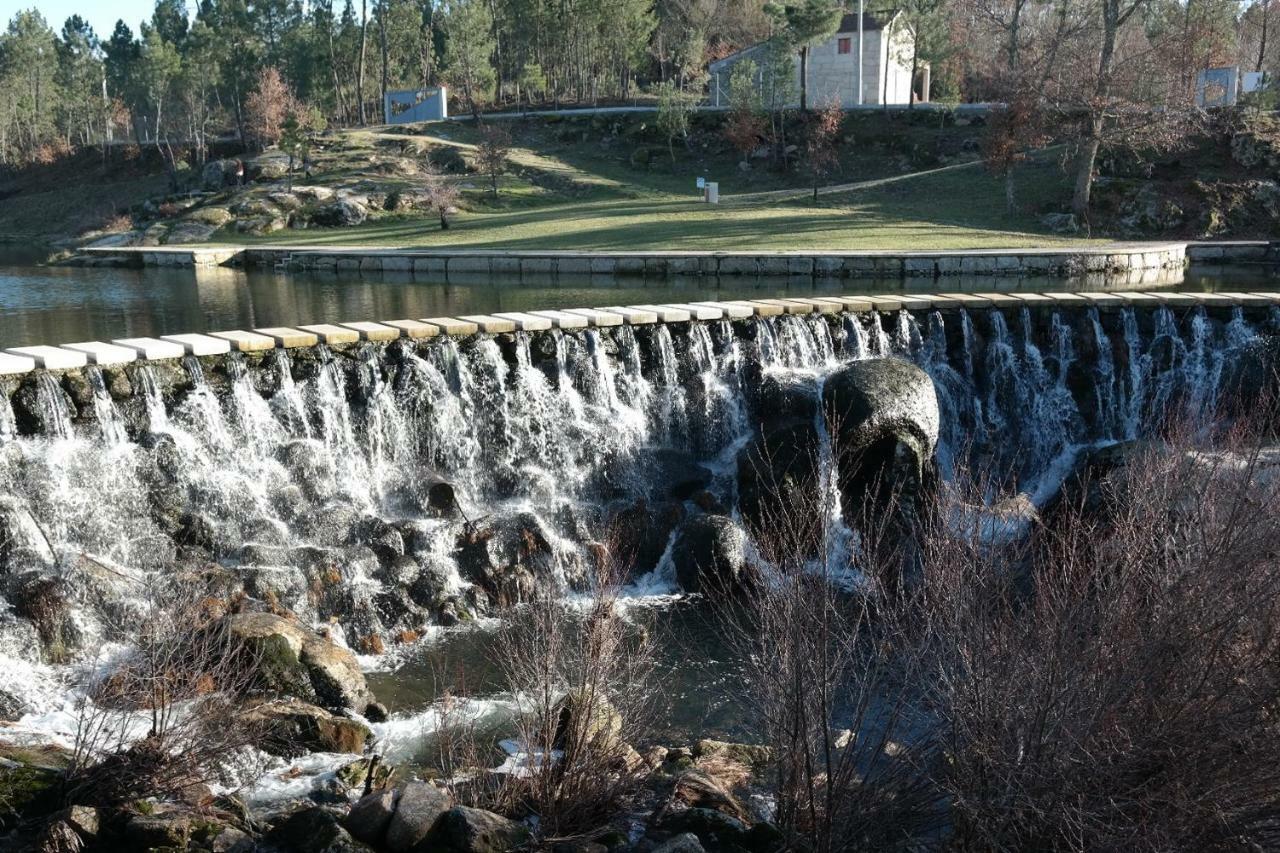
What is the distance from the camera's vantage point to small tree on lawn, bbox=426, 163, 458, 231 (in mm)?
38594

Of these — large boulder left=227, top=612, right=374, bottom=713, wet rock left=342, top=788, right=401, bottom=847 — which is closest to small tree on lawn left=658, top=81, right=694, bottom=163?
large boulder left=227, top=612, right=374, bottom=713

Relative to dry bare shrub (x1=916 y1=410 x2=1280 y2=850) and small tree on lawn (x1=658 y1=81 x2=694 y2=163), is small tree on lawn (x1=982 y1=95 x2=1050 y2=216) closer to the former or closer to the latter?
small tree on lawn (x1=658 y1=81 x2=694 y2=163)

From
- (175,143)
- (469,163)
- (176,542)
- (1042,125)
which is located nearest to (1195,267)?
(1042,125)

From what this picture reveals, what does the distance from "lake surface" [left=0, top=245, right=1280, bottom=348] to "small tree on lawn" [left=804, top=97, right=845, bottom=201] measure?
14.8 metres

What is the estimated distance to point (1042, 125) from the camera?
113 feet

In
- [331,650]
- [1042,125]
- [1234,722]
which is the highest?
[1042,125]

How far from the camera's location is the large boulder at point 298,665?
881 cm

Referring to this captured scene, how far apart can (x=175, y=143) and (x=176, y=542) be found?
5997 centimetres

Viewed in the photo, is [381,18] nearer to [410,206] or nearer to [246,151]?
[246,151]

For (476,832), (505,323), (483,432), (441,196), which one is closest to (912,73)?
(441,196)

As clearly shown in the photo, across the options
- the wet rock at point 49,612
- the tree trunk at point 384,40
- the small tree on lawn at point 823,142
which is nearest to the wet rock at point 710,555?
the wet rock at point 49,612

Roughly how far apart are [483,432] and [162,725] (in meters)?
7.98

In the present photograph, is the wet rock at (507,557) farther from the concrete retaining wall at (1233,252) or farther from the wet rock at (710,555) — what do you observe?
the concrete retaining wall at (1233,252)

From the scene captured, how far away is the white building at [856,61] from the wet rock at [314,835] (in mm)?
48565
